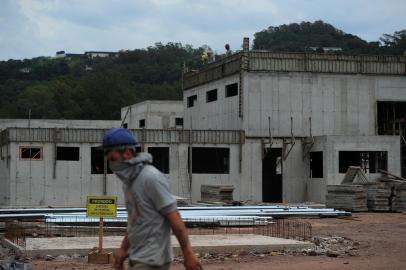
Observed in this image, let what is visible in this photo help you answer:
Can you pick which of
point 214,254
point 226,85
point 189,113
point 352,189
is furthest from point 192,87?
point 214,254

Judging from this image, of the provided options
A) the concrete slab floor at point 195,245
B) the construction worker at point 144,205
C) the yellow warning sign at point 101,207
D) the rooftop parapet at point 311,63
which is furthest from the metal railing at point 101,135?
the construction worker at point 144,205

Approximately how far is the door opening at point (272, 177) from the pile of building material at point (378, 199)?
10.3 m

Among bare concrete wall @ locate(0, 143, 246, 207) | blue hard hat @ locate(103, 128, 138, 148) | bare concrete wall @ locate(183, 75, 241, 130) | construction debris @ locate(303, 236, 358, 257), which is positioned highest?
bare concrete wall @ locate(183, 75, 241, 130)

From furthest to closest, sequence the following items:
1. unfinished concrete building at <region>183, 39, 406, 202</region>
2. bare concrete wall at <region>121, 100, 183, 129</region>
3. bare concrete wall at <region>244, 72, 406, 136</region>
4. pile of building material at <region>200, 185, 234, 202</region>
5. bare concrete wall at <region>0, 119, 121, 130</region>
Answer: bare concrete wall at <region>0, 119, 121, 130</region>, bare concrete wall at <region>121, 100, 183, 129</region>, bare concrete wall at <region>244, 72, 406, 136</region>, unfinished concrete building at <region>183, 39, 406, 202</region>, pile of building material at <region>200, 185, 234, 202</region>

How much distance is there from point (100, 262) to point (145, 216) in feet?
28.7

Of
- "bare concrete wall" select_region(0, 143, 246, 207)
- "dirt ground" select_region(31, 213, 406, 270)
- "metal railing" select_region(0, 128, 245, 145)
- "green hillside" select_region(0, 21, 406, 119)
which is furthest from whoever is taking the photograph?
"green hillside" select_region(0, 21, 406, 119)

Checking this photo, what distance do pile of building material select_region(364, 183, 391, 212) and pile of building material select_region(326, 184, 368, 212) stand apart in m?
0.44

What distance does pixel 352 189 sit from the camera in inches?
1315

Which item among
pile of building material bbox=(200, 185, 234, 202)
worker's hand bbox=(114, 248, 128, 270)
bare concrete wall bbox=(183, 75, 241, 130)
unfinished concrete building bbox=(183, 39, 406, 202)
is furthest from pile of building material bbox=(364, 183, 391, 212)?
worker's hand bbox=(114, 248, 128, 270)

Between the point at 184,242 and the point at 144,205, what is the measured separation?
1.58 ft

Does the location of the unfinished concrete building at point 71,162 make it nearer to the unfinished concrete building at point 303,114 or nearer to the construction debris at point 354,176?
the unfinished concrete building at point 303,114

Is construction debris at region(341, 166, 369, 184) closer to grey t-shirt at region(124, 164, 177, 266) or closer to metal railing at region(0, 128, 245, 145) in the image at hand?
metal railing at region(0, 128, 245, 145)

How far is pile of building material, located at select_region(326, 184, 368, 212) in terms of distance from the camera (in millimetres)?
33156

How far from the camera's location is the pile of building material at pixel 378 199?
33656mm
